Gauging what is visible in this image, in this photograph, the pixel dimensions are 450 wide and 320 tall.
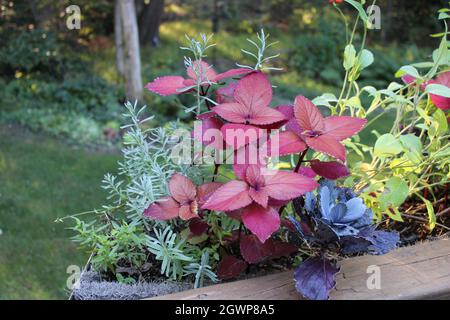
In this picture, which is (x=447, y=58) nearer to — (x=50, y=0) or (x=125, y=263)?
(x=125, y=263)

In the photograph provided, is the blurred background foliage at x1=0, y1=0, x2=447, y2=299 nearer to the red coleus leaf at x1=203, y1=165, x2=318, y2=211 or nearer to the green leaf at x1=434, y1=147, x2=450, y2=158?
the green leaf at x1=434, y1=147, x2=450, y2=158

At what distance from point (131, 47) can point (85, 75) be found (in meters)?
1.02

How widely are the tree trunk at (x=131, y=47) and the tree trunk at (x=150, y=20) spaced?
215cm

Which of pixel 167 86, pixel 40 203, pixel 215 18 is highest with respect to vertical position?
pixel 167 86

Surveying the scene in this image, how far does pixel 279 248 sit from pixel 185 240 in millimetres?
200

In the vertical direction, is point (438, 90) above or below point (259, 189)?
above

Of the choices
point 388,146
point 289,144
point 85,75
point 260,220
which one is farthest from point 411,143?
point 85,75

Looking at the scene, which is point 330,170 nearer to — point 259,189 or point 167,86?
point 259,189

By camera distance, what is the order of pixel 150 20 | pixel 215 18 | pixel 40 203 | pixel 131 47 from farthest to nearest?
1. pixel 215 18
2. pixel 150 20
3. pixel 131 47
4. pixel 40 203

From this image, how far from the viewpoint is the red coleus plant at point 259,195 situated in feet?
3.33

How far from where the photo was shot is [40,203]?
394cm

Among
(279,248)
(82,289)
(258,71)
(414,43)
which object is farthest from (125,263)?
(414,43)

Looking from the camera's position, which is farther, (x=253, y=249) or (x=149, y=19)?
(x=149, y=19)

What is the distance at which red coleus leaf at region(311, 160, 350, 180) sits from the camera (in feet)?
3.74
